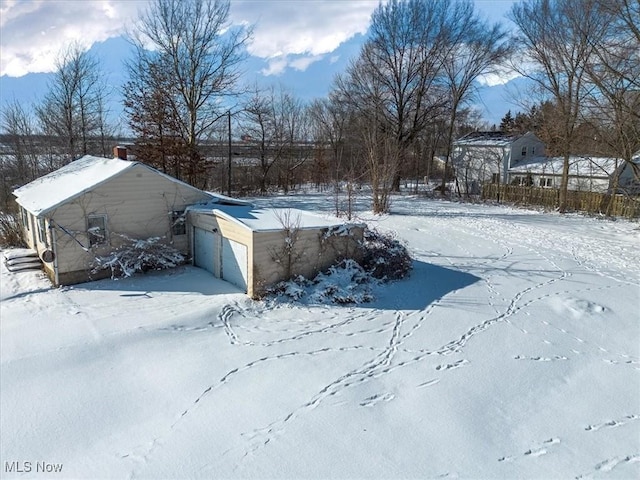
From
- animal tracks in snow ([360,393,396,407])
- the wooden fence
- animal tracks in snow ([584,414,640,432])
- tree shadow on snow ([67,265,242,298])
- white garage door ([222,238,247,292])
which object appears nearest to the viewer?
animal tracks in snow ([584,414,640,432])

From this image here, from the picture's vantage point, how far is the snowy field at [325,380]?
5570 millimetres

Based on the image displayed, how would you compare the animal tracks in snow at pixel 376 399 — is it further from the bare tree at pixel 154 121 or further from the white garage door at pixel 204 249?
the bare tree at pixel 154 121

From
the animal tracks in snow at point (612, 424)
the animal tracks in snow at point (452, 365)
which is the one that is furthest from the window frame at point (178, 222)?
the animal tracks in snow at point (612, 424)

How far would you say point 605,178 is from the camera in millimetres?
27281

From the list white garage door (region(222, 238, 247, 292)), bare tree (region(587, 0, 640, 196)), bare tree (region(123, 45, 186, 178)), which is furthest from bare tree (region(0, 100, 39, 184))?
bare tree (region(587, 0, 640, 196))

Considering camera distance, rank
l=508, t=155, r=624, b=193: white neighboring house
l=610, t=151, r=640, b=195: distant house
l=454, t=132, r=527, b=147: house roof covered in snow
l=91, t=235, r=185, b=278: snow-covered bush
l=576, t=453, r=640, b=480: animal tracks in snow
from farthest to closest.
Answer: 1. l=454, t=132, r=527, b=147: house roof covered in snow
2. l=508, t=155, r=624, b=193: white neighboring house
3. l=610, t=151, r=640, b=195: distant house
4. l=91, t=235, r=185, b=278: snow-covered bush
5. l=576, t=453, r=640, b=480: animal tracks in snow

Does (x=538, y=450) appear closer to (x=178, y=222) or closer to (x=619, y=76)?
(x=178, y=222)

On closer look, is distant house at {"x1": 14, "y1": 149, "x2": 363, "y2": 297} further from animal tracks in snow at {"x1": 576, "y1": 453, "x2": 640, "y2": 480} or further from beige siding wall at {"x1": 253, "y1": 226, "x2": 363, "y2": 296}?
animal tracks in snow at {"x1": 576, "y1": 453, "x2": 640, "y2": 480}

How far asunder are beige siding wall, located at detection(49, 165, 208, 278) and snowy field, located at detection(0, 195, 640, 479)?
3.52 ft

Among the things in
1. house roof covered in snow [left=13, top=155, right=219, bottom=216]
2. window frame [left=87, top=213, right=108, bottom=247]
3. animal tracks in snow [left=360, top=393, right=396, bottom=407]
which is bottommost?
animal tracks in snow [left=360, top=393, right=396, bottom=407]

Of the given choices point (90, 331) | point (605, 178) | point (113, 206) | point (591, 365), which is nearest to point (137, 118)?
point (113, 206)

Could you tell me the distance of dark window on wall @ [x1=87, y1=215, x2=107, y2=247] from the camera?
12.0 m

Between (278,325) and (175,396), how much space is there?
2.96 m

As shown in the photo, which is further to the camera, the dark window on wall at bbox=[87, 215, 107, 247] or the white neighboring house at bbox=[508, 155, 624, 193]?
the white neighboring house at bbox=[508, 155, 624, 193]
